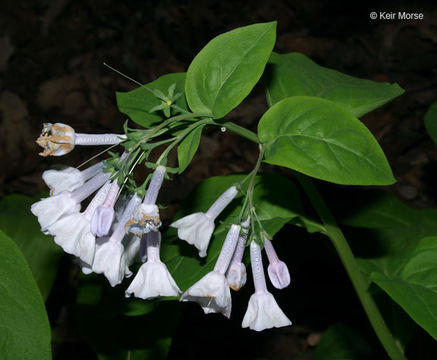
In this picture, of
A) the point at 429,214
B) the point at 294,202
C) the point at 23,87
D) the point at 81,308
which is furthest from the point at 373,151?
the point at 23,87

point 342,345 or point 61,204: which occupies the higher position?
point 61,204

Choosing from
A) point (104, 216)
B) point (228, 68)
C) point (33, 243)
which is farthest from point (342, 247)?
point (33, 243)

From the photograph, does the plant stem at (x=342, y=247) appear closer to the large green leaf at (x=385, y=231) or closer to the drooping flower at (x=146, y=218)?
the large green leaf at (x=385, y=231)

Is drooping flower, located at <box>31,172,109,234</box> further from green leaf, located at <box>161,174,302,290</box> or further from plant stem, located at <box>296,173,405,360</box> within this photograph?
plant stem, located at <box>296,173,405,360</box>

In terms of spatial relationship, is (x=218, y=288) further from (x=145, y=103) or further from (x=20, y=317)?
(x=145, y=103)

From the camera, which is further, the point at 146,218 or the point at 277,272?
the point at 277,272

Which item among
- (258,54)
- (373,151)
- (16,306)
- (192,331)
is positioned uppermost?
(258,54)

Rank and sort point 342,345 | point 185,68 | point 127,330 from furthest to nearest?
1. point 185,68
2. point 342,345
3. point 127,330

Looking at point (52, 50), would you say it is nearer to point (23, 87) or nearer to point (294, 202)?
point (23, 87)
